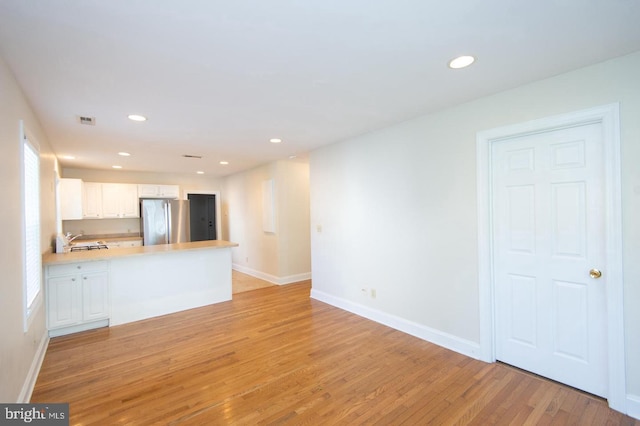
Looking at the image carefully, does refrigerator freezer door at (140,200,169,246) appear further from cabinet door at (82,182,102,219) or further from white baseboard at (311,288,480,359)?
white baseboard at (311,288,480,359)

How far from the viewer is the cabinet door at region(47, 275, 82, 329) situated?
3.44 m

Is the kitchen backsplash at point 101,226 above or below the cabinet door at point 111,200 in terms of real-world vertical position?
below

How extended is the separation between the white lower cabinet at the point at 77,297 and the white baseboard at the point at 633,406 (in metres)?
5.23

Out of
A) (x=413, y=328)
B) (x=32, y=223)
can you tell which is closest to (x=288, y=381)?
(x=413, y=328)

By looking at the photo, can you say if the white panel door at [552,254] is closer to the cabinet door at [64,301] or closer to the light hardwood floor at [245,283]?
the light hardwood floor at [245,283]

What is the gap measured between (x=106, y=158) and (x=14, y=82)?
334cm

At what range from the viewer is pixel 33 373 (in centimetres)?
251

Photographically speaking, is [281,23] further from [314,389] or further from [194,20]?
[314,389]

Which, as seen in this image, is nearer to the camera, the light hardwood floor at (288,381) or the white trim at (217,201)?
the light hardwood floor at (288,381)

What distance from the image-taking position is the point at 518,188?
258 centimetres

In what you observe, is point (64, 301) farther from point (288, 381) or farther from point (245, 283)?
point (288, 381)

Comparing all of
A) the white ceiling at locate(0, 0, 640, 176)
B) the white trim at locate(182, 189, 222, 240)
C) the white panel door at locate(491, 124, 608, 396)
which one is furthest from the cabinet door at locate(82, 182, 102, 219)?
the white panel door at locate(491, 124, 608, 396)

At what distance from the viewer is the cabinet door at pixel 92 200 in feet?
19.5

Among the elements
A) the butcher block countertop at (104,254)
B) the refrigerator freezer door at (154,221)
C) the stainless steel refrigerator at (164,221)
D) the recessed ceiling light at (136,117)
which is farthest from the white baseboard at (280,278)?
the recessed ceiling light at (136,117)
